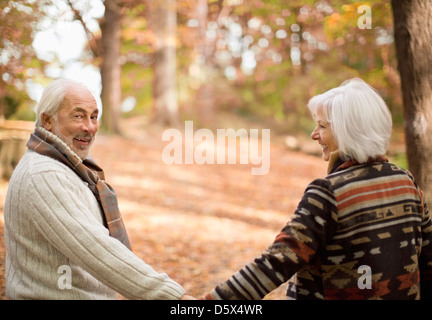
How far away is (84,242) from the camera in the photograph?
6.73ft

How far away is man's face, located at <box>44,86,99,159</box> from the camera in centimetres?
238

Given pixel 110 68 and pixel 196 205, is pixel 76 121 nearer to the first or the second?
pixel 196 205

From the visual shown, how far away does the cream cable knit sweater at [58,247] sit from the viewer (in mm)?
2049

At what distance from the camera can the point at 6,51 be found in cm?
493

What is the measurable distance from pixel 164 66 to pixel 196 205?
807cm

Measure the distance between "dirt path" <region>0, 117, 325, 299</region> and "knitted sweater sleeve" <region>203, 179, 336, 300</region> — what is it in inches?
106

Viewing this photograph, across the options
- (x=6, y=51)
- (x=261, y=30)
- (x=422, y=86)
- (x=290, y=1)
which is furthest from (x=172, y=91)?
(x=422, y=86)

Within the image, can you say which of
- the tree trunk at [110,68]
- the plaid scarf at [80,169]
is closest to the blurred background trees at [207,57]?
the tree trunk at [110,68]

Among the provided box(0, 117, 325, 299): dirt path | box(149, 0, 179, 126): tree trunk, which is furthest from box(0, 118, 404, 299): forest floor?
box(149, 0, 179, 126): tree trunk

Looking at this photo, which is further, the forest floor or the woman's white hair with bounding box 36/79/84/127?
the forest floor

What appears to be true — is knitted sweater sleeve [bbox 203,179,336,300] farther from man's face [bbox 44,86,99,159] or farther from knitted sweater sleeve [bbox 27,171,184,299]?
man's face [bbox 44,86,99,159]

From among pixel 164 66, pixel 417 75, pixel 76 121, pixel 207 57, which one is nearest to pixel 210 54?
pixel 207 57
